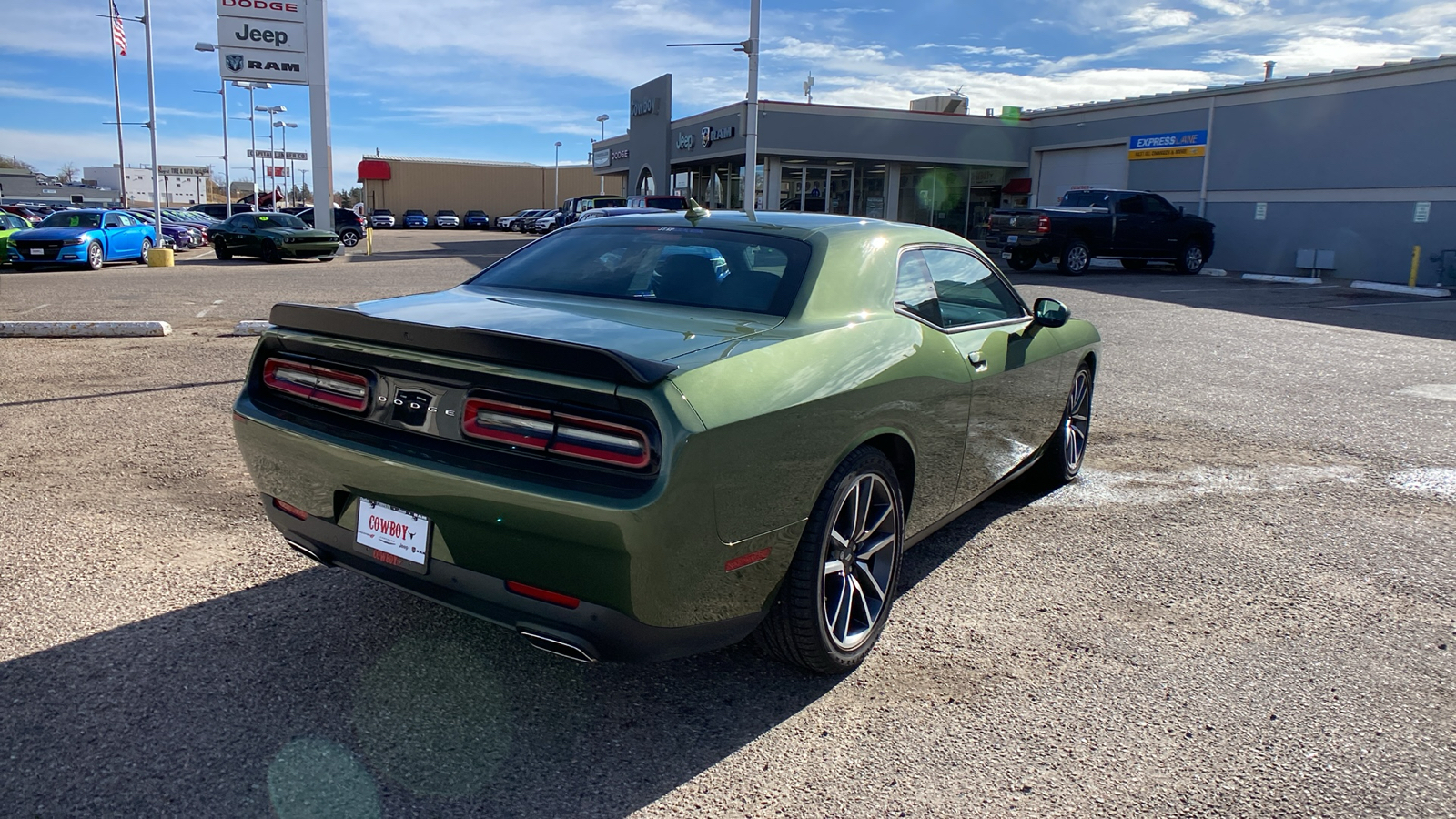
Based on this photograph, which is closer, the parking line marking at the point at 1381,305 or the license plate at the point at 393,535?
the license plate at the point at 393,535

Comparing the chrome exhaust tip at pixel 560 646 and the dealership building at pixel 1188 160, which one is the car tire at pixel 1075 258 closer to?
the dealership building at pixel 1188 160

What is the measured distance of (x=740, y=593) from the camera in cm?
276

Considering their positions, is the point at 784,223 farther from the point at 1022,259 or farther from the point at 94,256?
the point at 94,256

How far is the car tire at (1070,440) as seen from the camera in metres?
5.34

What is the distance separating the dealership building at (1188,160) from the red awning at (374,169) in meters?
40.9

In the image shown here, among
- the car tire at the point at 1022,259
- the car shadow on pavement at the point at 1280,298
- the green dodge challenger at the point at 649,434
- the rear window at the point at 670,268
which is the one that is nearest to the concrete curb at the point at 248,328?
the rear window at the point at 670,268

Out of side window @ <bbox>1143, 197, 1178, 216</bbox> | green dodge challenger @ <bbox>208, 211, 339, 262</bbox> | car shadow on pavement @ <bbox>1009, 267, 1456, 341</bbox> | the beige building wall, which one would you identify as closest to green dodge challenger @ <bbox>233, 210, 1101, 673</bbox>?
car shadow on pavement @ <bbox>1009, 267, 1456, 341</bbox>

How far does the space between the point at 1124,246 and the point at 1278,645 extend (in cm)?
2124

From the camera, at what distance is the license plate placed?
2.75 meters

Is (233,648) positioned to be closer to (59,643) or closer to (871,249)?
(59,643)

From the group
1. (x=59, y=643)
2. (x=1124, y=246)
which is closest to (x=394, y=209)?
(x=1124, y=246)

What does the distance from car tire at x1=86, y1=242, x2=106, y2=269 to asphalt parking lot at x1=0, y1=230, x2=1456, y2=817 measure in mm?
19519

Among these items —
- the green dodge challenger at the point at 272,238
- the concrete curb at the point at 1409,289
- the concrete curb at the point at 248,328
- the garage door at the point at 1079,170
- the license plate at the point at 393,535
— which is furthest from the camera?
the garage door at the point at 1079,170

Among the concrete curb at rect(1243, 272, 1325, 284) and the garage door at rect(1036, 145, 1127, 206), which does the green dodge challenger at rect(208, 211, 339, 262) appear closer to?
the garage door at rect(1036, 145, 1127, 206)
